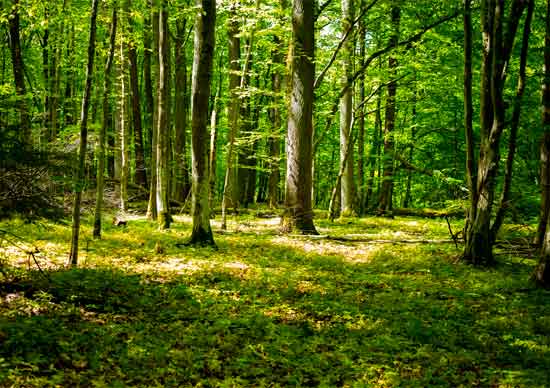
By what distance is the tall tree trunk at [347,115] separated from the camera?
16094 mm

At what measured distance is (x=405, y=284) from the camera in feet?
26.3

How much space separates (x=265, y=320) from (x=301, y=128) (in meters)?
7.70

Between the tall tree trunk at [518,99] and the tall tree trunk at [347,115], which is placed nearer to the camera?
the tall tree trunk at [518,99]

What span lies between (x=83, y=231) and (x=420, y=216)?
14.8 metres

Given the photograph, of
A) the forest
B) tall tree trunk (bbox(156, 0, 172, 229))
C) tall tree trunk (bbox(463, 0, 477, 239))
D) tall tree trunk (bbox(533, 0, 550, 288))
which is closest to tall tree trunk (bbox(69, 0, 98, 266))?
the forest

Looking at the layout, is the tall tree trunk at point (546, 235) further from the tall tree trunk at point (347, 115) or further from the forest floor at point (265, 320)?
the tall tree trunk at point (347, 115)

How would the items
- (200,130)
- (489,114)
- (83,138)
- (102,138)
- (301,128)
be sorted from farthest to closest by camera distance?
(301,128)
(200,130)
(102,138)
(489,114)
(83,138)

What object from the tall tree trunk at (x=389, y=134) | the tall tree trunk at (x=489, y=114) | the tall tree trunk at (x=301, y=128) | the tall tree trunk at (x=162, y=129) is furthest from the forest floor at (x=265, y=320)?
the tall tree trunk at (x=389, y=134)

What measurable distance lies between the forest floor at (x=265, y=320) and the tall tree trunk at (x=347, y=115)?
8.05m

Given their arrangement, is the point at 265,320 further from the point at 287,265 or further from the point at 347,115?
the point at 347,115

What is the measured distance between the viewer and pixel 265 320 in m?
5.92

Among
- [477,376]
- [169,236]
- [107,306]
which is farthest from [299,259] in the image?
[477,376]

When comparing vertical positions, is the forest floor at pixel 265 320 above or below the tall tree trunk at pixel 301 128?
below

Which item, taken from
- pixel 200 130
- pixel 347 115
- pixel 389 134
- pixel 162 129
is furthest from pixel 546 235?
pixel 389 134
